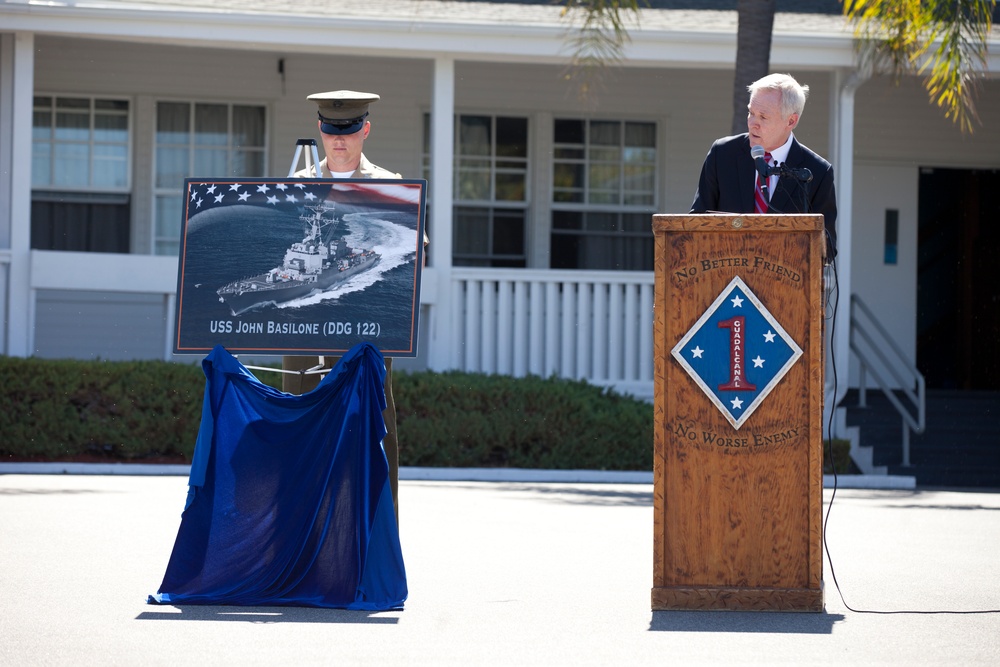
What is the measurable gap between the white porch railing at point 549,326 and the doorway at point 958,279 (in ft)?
15.4

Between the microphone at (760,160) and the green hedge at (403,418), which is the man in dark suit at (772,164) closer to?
the microphone at (760,160)

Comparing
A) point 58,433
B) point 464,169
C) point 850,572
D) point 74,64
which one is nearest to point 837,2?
point 464,169

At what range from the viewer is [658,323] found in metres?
5.04

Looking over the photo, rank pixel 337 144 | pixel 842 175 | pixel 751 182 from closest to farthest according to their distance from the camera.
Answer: pixel 751 182
pixel 337 144
pixel 842 175

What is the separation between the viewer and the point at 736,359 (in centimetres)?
503

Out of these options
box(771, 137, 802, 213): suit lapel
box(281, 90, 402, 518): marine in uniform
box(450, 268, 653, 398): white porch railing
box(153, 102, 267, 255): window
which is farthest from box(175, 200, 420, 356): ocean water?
box(153, 102, 267, 255): window

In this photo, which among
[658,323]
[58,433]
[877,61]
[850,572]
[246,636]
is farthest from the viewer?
[877,61]

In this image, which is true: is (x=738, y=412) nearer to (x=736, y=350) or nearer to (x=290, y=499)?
(x=736, y=350)

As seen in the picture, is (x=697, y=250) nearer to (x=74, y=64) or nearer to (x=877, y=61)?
(x=877, y=61)

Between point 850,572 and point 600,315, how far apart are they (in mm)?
6986

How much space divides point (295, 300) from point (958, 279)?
1243 cm

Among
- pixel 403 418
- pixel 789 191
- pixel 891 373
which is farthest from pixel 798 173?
pixel 891 373

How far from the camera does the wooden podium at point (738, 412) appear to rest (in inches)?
197

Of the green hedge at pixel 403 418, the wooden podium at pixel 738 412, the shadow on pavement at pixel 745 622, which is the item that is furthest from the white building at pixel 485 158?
the shadow on pavement at pixel 745 622
